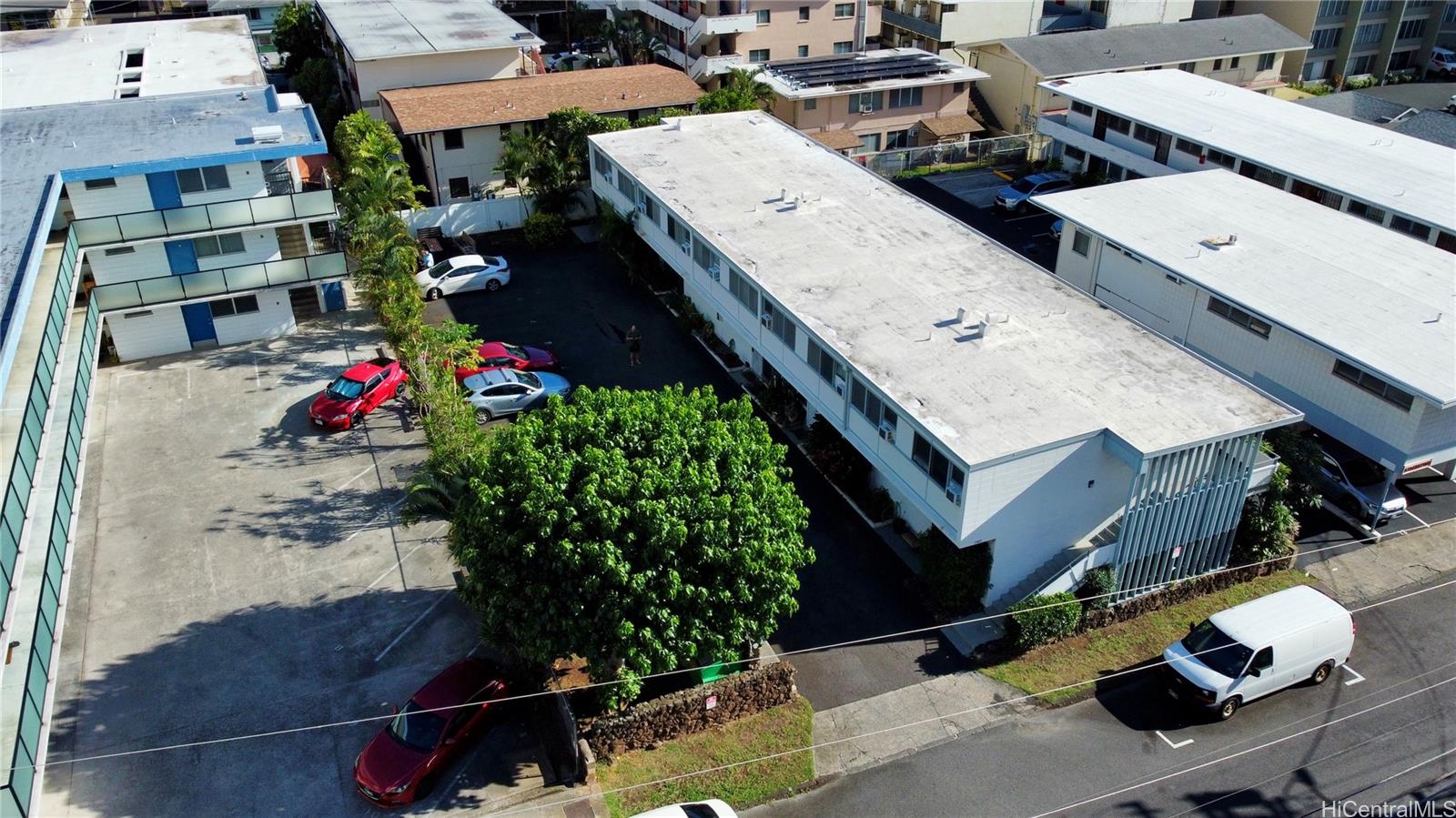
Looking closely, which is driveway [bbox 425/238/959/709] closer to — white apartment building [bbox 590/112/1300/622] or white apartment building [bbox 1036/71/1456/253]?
white apartment building [bbox 590/112/1300/622]

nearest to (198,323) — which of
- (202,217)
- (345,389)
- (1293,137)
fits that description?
(202,217)

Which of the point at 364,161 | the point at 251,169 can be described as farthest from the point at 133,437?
the point at 364,161

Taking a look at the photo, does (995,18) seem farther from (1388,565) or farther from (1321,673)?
(1321,673)

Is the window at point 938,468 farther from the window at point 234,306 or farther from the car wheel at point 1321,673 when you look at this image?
the window at point 234,306

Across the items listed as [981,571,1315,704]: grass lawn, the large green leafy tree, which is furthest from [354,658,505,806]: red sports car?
[981,571,1315,704]: grass lawn

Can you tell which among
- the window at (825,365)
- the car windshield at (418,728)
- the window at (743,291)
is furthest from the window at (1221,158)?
the car windshield at (418,728)

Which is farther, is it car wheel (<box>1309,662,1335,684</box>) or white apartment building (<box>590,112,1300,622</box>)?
white apartment building (<box>590,112,1300,622</box>)
